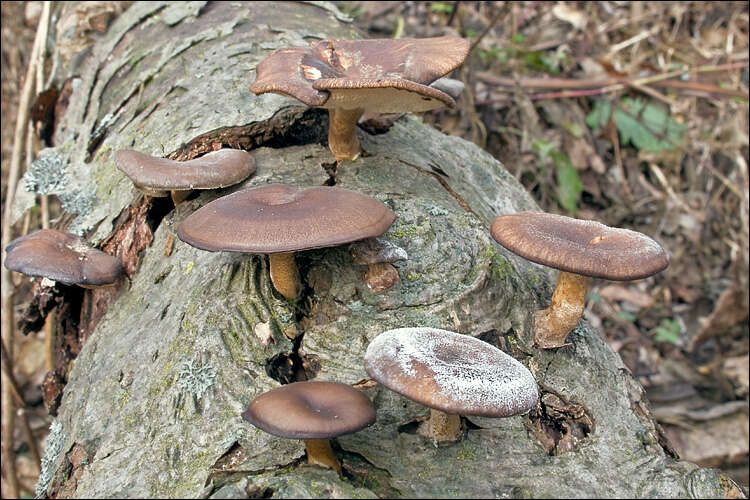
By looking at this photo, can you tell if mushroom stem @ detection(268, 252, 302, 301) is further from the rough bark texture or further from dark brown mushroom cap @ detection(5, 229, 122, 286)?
dark brown mushroom cap @ detection(5, 229, 122, 286)

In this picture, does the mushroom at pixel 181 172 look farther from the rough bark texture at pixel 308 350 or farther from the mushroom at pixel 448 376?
the mushroom at pixel 448 376

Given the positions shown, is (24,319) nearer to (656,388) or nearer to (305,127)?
(305,127)

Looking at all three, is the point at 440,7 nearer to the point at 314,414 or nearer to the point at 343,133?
the point at 343,133

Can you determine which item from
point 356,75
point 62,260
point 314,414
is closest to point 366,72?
point 356,75

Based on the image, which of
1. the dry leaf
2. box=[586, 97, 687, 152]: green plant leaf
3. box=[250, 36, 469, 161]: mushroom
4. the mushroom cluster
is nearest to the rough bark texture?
the mushroom cluster

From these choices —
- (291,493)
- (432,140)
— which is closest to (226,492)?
(291,493)
